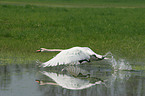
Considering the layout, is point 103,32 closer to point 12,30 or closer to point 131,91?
point 12,30

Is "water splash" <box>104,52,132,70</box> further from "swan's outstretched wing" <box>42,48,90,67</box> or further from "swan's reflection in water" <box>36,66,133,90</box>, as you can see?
"swan's outstretched wing" <box>42,48,90,67</box>

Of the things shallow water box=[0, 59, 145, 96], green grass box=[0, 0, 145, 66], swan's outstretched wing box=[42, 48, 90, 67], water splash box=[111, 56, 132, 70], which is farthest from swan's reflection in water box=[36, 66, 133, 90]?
Answer: green grass box=[0, 0, 145, 66]

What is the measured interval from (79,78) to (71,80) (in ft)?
1.21

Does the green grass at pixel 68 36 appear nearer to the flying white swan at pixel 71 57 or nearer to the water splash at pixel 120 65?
the water splash at pixel 120 65

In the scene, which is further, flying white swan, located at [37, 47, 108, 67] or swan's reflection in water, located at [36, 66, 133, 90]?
flying white swan, located at [37, 47, 108, 67]

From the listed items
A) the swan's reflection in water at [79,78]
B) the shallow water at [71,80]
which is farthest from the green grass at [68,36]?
the swan's reflection in water at [79,78]

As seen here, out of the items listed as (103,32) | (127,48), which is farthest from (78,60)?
(103,32)

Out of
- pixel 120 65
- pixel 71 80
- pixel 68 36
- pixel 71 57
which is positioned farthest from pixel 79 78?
pixel 68 36

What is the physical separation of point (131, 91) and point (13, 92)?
2.23 meters

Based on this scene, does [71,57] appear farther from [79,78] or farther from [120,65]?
[120,65]

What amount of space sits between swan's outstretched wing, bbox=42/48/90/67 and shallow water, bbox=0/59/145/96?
30cm

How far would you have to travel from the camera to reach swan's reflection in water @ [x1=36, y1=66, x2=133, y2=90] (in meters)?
8.47

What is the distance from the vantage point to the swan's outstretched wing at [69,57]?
948 centimetres

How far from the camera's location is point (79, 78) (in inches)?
364
